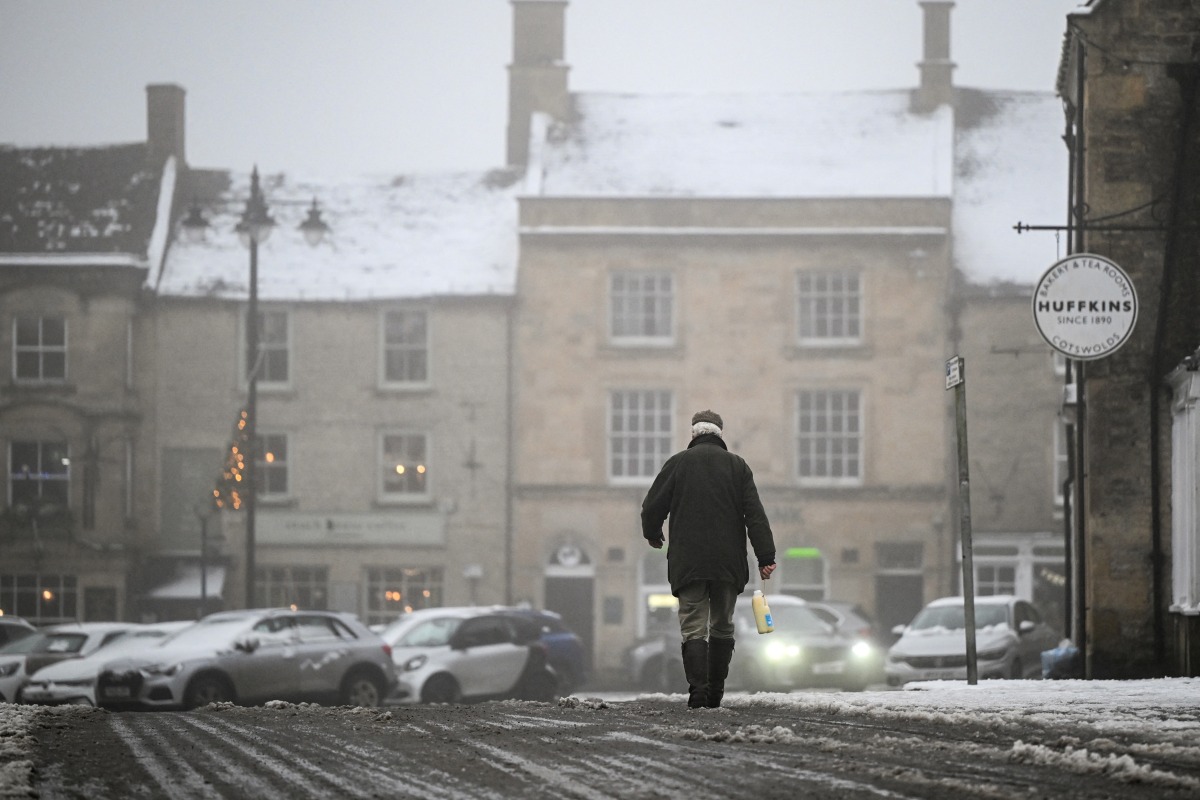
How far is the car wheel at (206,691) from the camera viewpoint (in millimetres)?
20938

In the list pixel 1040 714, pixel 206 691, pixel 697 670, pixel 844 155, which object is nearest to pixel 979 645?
pixel 206 691

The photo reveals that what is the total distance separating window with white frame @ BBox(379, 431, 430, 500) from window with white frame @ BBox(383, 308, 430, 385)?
4.52 ft

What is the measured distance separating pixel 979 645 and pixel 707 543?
625 inches

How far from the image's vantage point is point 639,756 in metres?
8.91

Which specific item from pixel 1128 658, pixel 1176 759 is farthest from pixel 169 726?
pixel 1128 658

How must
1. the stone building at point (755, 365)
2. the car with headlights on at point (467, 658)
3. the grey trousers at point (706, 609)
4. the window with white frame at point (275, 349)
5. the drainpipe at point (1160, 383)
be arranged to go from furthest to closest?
the window with white frame at point (275, 349) → the stone building at point (755, 365) → the car with headlights on at point (467, 658) → the drainpipe at point (1160, 383) → the grey trousers at point (706, 609)

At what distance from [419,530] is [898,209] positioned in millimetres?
13708

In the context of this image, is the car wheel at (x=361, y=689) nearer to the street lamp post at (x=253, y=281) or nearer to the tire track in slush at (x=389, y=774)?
the street lamp post at (x=253, y=281)

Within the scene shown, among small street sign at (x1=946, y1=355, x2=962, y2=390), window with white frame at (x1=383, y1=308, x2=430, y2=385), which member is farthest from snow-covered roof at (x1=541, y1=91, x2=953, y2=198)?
small street sign at (x1=946, y1=355, x2=962, y2=390)

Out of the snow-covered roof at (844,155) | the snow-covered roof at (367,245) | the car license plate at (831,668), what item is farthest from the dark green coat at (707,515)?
the snow-covered roof at (367,245)

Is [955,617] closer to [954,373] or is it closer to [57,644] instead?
[57,644]

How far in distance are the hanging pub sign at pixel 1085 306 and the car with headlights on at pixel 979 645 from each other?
8.84 metres

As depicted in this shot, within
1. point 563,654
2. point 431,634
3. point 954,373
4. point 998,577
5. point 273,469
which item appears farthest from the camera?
point 273,469

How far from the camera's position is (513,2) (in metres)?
50.3
